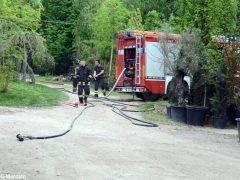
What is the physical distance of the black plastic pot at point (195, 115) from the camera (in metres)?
16.2

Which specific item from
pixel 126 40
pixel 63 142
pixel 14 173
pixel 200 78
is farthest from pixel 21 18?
pixel 14 173

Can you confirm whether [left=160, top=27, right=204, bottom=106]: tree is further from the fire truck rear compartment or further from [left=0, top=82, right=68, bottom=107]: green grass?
[left=0, top=82, right=68, bottom=107]: green grass

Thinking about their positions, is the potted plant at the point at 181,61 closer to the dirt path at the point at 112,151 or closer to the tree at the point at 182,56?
the tree at the point at 182,56

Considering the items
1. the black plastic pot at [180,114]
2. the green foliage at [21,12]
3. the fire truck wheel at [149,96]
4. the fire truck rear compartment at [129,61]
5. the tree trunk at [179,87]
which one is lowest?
the black plastic pot at [180,114]

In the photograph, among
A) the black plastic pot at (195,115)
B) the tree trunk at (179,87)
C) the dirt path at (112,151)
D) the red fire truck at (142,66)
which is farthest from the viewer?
the red fire truck at (142,66)

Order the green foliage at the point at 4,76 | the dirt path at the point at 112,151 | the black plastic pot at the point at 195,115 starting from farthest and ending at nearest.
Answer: the green foliage at the point at 4,76
the black plastic pot at the point at 195,115
the dirt path at the point at 112,151

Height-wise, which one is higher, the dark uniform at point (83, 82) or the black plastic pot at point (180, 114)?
the dark uniform at point (83, 82)

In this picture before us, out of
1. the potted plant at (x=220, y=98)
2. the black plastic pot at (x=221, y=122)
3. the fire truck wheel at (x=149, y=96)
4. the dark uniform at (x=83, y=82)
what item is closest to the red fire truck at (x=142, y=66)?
the fire truck wheel at (x=149, y=96)

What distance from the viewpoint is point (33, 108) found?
16.8 meters

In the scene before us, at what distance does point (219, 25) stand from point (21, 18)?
36.0 ft

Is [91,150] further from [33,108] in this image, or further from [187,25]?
[187,25]

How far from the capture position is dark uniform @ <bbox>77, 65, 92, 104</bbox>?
736 inches

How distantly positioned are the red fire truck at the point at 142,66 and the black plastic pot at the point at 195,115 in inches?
173

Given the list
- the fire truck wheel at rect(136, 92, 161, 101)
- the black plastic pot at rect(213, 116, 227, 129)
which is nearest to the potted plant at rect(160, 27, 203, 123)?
the black plastic pot at rect(213, 116, 227, 129)
